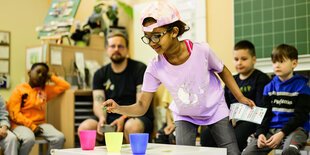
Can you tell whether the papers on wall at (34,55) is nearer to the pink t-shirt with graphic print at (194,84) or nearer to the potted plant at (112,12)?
the potted plant at (112,12)

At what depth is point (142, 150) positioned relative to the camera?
1448mm

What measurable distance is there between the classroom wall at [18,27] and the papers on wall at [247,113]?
154 inches

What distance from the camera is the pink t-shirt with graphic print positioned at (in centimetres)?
194

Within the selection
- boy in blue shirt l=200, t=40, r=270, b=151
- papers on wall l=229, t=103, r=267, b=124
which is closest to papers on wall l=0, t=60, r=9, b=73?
boy in blue shirt l=200, t=40, r=270, b=151

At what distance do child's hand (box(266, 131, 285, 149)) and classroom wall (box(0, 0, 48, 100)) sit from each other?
13.0 feet

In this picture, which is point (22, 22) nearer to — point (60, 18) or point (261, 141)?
point (60, 18)

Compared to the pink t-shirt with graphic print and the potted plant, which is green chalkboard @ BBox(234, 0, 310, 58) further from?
the potted plant

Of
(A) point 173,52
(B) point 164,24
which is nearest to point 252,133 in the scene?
(A) point 173,52

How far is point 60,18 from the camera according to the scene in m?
4.18

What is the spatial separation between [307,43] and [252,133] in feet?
2.89

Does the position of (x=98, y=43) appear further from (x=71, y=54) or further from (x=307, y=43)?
(x=307, y=43)

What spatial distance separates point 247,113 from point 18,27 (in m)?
4.15

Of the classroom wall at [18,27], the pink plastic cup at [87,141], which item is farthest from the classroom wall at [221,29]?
the classroom wall at [18,27]

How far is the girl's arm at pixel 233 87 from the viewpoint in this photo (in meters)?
2.01
